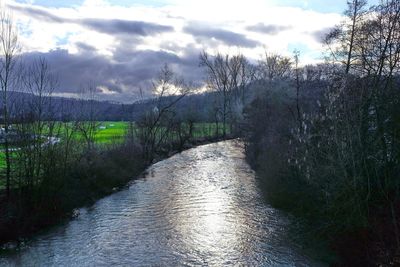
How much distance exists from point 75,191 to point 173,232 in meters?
8.70

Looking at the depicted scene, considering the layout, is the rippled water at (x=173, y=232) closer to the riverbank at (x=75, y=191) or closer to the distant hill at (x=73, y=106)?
the riverbank at (x=75, y=191)

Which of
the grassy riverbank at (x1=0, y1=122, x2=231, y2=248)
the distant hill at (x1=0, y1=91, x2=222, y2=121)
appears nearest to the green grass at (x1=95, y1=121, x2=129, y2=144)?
the distant hill at (x1=0, y1=91, x2=222, y2=121)

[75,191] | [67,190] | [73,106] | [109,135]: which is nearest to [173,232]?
[67,190]

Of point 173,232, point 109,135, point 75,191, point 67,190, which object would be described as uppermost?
point 109,135

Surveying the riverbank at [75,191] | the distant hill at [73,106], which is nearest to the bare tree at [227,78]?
the distant hill at [73,106]

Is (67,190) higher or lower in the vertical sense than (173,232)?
higher

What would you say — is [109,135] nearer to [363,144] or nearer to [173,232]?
[173,232]

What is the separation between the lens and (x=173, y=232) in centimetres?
1972

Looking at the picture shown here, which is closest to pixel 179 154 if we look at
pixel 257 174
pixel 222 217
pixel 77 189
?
pixel 257 174

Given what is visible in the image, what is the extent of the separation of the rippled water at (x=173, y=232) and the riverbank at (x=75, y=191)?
32.8 inches

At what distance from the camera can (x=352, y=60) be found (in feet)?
70.3

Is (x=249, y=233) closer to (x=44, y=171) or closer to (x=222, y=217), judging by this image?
(x=222, y=217)

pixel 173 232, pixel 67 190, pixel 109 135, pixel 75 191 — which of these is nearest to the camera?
pixel 173 232

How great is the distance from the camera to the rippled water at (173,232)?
53.7 feet
